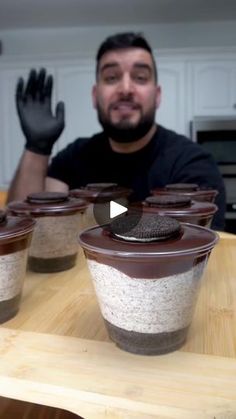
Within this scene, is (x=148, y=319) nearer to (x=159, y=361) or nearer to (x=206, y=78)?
(x=159, y=361)

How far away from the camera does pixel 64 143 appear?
290 cm

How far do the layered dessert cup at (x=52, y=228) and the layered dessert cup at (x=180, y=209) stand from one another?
96 mm

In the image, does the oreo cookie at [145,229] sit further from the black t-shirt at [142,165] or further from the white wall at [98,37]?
the white wall at [98,37]

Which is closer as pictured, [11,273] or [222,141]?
[11,273]

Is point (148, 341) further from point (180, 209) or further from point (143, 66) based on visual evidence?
point (143, 66)

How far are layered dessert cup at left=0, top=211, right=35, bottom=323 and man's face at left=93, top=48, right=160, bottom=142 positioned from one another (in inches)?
31.4

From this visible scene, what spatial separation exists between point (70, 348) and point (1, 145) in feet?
9.16

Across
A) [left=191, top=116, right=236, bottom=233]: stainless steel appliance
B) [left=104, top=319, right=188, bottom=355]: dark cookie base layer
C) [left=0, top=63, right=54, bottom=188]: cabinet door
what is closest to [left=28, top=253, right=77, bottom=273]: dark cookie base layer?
[left=104, top=319, right=188, bottom=355]: dark cookie base layer

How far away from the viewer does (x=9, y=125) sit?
9.73 ft

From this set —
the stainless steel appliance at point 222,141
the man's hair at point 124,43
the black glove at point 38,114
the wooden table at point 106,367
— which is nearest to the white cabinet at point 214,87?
the stainless steel appliance at point 222,141

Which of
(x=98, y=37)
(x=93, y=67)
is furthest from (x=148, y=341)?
(x=98, y=37)

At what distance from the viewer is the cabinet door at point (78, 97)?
2.81 meters

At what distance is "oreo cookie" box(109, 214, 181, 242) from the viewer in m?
0.38

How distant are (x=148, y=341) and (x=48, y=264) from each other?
0.27 metres
